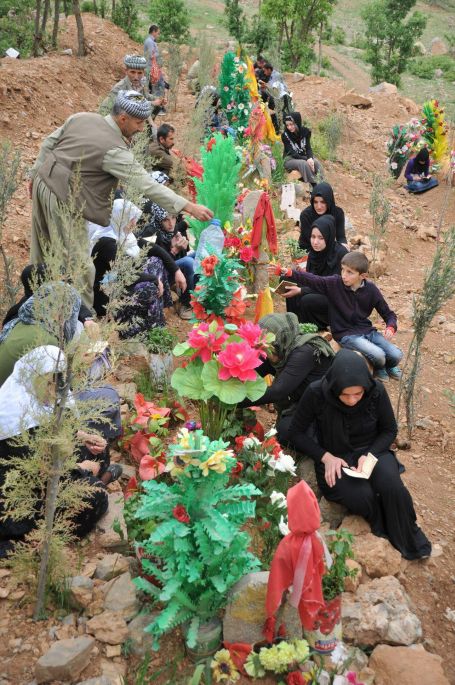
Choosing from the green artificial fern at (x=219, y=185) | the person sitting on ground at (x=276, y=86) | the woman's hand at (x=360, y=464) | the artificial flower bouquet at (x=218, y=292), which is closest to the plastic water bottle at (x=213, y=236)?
the green artificial fern at (x=219, y=185)

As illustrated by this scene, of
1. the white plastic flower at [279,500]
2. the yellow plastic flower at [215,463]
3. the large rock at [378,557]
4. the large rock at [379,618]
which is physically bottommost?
the large rock at [378,557]

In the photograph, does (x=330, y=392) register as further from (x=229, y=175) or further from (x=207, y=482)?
(x=229, y=175)

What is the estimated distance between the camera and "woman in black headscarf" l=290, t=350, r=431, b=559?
303 cm

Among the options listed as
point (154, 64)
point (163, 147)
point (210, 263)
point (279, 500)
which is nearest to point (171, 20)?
point (154, 64)

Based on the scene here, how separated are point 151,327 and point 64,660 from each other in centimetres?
239

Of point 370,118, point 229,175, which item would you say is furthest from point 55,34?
point 229,175

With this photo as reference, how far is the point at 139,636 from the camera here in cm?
232

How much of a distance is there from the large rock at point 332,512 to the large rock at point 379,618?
51 centimetres

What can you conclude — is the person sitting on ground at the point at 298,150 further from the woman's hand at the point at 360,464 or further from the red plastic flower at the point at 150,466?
the red plastic flower at the point at 150,466

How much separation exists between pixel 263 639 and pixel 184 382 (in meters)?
1.29

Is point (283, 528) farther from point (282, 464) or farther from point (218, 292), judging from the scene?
point (218, 292)

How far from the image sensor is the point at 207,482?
213 cm

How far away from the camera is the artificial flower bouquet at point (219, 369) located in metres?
2.99

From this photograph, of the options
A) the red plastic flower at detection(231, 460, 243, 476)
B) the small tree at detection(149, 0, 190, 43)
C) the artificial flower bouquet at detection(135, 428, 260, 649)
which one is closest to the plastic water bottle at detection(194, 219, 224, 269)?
the red plastic flower at detection(231, 460, 243, 476)
